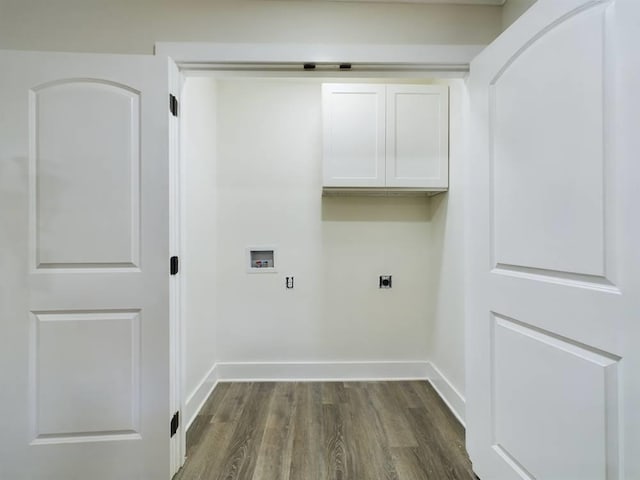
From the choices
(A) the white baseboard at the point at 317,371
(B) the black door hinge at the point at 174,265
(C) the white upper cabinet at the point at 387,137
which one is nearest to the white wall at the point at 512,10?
(C) the white upper cabinet at the point at 387,137

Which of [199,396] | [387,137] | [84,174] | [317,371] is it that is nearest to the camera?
[84,174]

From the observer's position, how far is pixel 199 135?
228cm

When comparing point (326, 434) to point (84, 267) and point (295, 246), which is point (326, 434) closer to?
point (295, 246)

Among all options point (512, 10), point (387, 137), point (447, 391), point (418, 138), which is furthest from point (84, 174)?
point (447, 391)

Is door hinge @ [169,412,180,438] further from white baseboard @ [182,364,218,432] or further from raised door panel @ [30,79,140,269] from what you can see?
raised door panel @ [30,79,140,269]

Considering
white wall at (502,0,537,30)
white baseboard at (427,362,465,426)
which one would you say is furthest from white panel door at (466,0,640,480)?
white baseboard at (427,362,465,426)

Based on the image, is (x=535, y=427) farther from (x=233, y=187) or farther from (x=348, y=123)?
(x=233, y=187)

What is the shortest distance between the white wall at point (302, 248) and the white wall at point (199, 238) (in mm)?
136

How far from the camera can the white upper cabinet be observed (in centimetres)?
235

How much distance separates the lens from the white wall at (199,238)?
6.82ft

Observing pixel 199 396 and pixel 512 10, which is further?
pixel 199 396

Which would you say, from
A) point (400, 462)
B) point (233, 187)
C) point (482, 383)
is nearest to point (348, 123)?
point (233, 187)

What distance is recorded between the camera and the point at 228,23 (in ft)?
5.15

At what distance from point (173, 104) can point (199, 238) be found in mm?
1007
